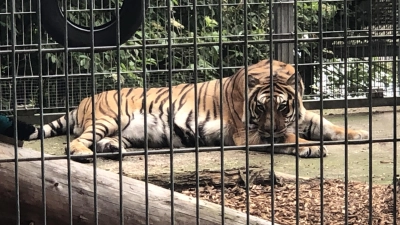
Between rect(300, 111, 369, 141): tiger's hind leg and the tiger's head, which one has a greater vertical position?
the tiger's head

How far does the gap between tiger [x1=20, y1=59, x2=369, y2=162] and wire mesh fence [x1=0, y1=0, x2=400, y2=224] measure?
0.01m

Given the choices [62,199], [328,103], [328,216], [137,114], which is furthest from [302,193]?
[328,103]

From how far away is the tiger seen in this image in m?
5.06

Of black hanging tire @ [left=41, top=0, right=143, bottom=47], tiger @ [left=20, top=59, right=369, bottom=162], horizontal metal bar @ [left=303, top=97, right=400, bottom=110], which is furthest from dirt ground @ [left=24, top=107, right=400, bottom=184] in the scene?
black hanging tire @ [left=41, top=0, right=143, bottom=47]

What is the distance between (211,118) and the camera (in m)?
5.47

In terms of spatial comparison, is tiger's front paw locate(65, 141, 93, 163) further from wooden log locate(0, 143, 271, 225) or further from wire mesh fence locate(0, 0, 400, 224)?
wooden log locate(0, 143, 271, 225)

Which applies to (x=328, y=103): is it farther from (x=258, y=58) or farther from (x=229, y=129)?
(x=229, y=129)

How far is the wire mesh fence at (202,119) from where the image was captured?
2.27m

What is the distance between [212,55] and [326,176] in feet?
9.91

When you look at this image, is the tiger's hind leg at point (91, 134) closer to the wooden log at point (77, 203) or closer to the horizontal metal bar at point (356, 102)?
the wooden log at point (77, 203)

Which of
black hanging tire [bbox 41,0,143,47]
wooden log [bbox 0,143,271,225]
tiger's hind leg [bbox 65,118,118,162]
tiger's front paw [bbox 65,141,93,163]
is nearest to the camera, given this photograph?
black hanging tire [bbox 41,0,143,47]

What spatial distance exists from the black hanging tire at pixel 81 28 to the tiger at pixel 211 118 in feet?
7.70

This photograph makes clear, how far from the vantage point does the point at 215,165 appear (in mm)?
4664

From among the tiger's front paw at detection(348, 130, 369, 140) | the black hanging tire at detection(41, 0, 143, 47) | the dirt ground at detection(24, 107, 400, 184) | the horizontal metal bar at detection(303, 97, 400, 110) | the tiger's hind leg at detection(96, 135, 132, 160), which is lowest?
the dirt ground at detection(24, 107, 400, 184)
